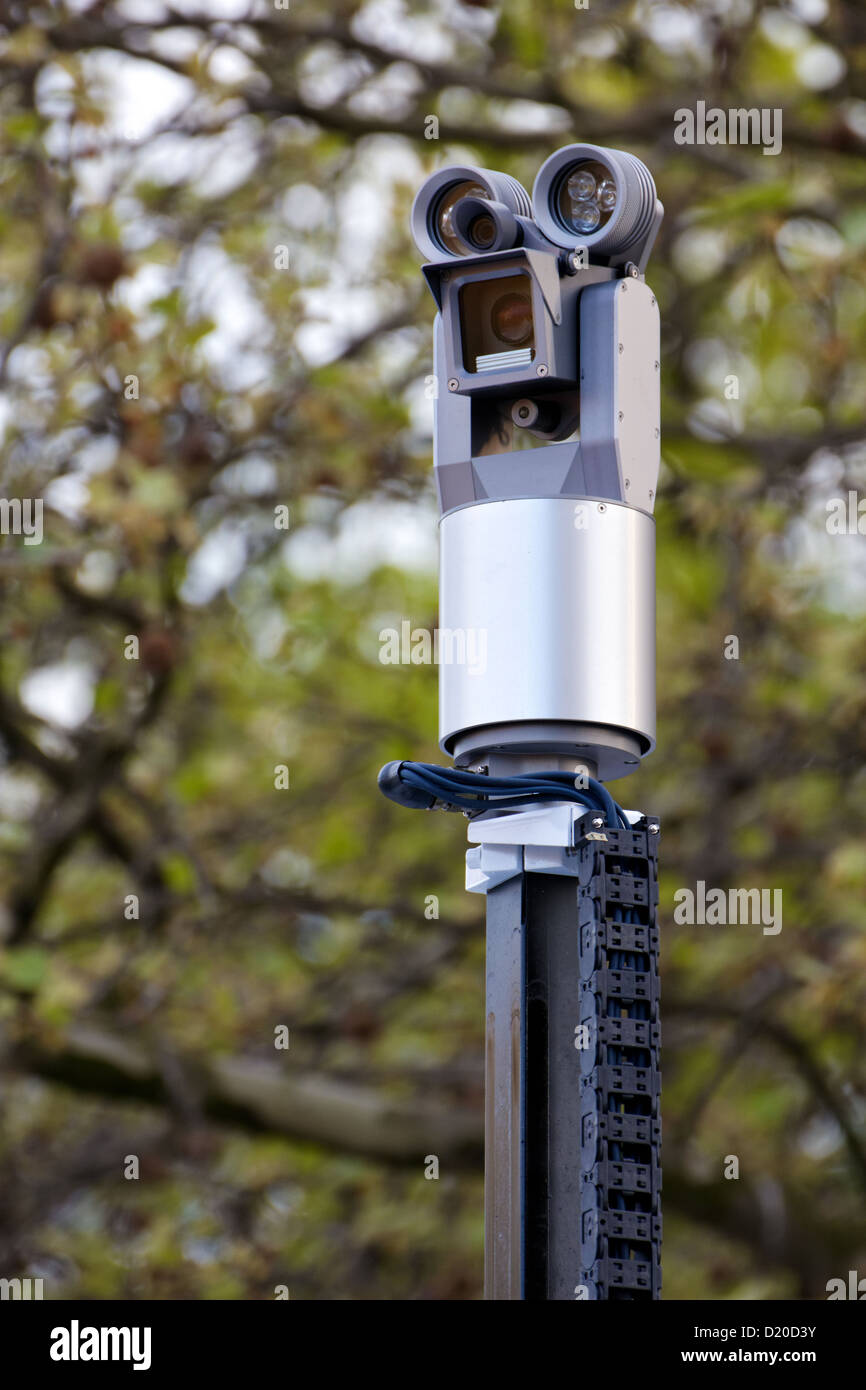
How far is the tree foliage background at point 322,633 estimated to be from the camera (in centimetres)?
770

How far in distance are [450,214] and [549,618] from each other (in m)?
0.76

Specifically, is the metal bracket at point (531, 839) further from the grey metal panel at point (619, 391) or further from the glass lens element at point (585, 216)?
the glass lens element at point (585, 216)

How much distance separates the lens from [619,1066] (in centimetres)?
301

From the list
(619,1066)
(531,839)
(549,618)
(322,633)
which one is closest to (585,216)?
(549,618)

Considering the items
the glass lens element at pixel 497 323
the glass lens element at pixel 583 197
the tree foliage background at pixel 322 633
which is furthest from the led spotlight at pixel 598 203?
the tree foliage background at pixel 322 633

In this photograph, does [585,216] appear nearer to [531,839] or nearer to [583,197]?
[583,197]

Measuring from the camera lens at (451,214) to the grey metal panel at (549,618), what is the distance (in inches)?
19.5

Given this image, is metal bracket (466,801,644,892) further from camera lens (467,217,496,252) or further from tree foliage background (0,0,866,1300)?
tree foliage background (0,0,866,1300)

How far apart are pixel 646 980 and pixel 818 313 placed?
590cm

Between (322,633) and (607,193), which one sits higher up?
(322,633)

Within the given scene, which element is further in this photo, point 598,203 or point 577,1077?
point 598,203

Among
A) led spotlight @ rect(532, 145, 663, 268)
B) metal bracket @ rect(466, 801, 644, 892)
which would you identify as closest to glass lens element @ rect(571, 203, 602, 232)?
led spotlight @ rect(532, 145, 663, 268)
